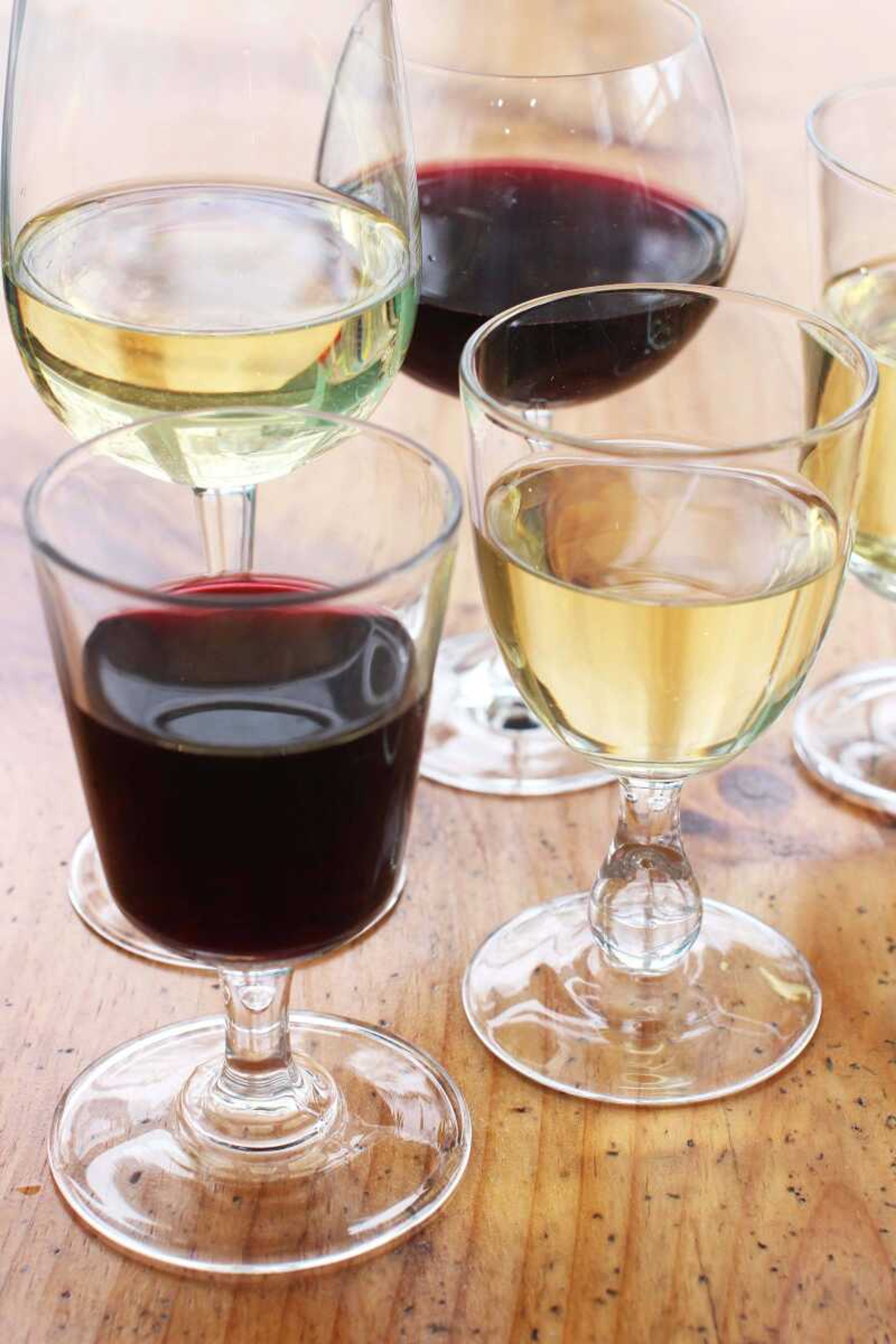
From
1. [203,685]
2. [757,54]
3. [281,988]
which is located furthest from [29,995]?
[757,54]

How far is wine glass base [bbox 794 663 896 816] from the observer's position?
102cm

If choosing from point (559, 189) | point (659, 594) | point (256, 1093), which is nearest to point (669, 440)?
point (659, 594)

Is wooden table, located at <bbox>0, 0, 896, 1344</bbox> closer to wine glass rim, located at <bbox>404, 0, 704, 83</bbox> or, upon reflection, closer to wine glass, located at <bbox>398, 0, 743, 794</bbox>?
wine glass, located at <bbox>398, 0, 743, 794</bbox>

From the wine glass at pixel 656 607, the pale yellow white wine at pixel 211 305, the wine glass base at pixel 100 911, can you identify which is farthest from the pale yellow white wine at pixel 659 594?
the wine glass base at pixel 100 911

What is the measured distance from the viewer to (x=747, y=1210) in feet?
2.50

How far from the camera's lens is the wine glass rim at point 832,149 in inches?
36.9

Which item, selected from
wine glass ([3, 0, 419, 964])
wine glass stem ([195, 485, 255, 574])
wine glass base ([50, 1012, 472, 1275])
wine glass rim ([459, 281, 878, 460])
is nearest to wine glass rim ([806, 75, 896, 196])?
wine glass rim ([459, 281, 878, 460])

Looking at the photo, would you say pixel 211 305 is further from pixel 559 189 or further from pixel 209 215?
pixel 559 189

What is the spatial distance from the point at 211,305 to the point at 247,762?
269 millimetres

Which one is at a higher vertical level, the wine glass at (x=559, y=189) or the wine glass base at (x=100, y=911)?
the wine glass at (x=559, y=189)

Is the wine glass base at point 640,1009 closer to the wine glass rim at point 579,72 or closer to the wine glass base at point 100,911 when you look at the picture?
the wine glass base at point 100,911

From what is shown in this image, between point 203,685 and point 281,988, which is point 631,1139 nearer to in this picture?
point 281,988

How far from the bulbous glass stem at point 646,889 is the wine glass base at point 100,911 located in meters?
0.18

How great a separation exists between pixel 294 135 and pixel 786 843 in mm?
407
